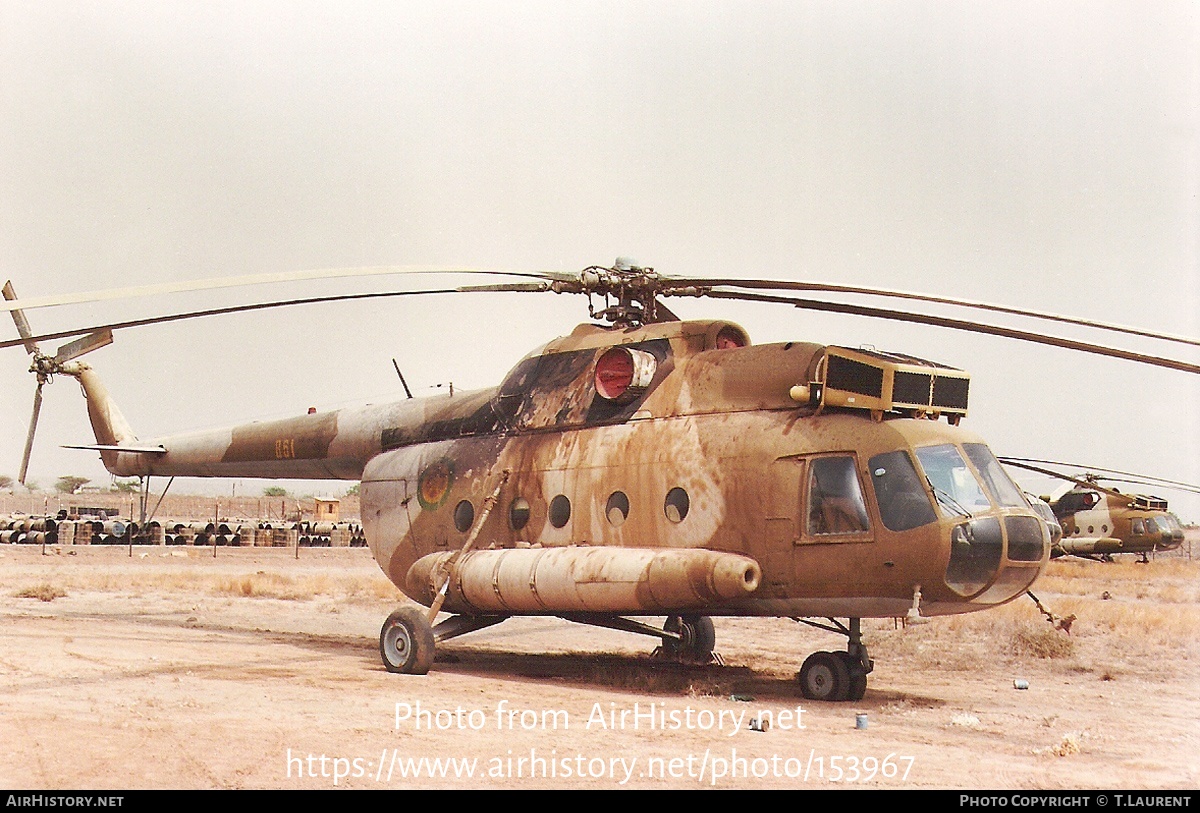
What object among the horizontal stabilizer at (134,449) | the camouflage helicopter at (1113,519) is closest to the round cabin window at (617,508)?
the horizontal stabilizer at (134,449)

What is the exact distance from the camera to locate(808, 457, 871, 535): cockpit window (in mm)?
10203

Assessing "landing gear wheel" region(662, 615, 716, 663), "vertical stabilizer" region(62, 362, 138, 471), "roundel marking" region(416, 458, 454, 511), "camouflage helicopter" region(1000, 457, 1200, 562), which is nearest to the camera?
"roundel marking" region(416, 458, 454, 511)

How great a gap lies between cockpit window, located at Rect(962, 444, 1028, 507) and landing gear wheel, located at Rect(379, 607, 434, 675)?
20.5ft

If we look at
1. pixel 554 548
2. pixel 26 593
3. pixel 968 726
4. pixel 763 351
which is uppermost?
pixel 763 351

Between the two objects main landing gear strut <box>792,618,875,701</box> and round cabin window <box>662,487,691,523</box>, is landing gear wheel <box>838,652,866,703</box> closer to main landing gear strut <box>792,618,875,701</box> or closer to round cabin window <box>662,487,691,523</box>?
main landing gear strut <box>792,618,875,701</box>

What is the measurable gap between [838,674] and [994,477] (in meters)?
2.50

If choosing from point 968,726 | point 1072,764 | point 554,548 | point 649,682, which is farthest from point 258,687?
point 1072,764

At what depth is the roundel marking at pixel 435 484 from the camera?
1350 centimetres

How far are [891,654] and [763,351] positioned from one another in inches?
268

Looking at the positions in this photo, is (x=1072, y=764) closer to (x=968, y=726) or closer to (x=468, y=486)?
(x=968, y=726)

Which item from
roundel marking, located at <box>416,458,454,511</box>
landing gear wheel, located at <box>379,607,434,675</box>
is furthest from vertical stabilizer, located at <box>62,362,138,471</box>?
landing gear wheel, located at <box>379,607,434,675</box>

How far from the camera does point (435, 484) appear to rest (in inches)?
536

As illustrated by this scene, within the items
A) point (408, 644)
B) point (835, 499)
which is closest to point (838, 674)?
point (835, 499)
